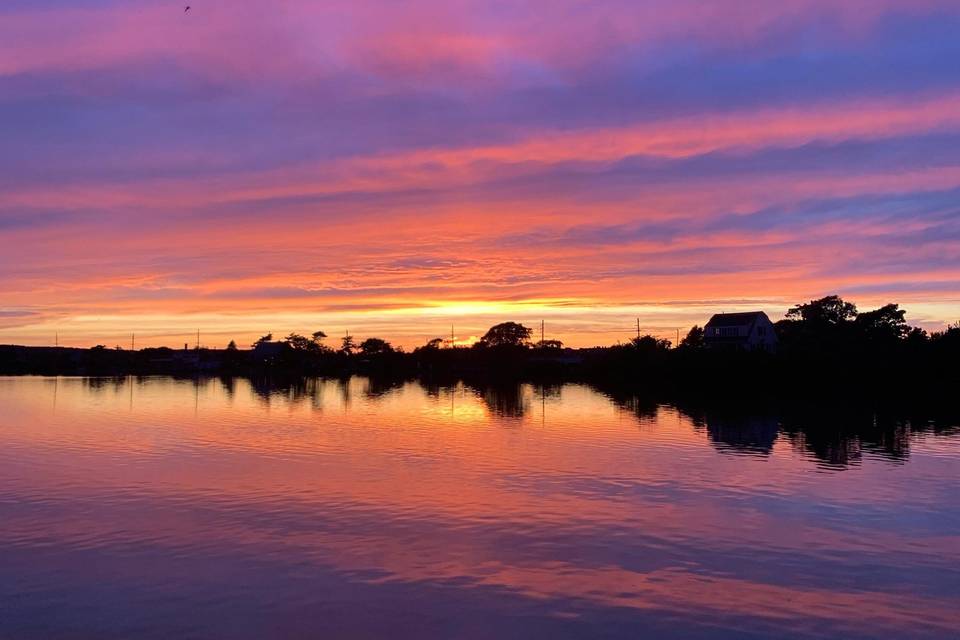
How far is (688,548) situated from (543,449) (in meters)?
16.5

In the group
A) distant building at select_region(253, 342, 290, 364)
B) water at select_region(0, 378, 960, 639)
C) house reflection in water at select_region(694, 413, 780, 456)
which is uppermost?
distant building at select_region(253, 342, 290, 364)

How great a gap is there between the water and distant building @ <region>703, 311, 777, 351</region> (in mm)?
61730

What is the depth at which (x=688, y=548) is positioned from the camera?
684 inches

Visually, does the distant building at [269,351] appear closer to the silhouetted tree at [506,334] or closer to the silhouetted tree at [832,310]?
the silhouetted tree at [506,334]

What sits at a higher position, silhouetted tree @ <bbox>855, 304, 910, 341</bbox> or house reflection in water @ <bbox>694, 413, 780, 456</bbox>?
silhouetted tree @ <bbox>855, 304, 910, 341</bbox>

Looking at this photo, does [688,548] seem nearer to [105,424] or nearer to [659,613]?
[659,613]

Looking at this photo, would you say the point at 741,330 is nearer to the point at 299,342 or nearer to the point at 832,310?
the point at 832,310

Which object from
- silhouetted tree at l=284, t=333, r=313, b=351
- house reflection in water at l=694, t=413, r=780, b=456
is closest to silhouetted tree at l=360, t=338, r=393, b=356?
silhouetted tree at l=284, t=333, r=313, b=351

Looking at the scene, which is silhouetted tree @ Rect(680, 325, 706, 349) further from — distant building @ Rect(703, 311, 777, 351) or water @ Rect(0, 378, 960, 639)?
water @ Rect(0, 378, 960, 639)

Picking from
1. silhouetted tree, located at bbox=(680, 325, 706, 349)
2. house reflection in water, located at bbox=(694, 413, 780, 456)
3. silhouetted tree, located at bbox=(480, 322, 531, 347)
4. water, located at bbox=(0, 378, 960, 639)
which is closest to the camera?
water, located at bbox=(0, 378, 960, 639)

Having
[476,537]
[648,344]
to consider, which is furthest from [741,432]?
[648,344]

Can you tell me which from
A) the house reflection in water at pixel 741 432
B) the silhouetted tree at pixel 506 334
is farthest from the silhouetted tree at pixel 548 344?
the house reflection in water at pixel 741 432

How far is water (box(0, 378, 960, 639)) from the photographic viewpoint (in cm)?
1315

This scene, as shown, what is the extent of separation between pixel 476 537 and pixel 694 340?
8448 centimetres
